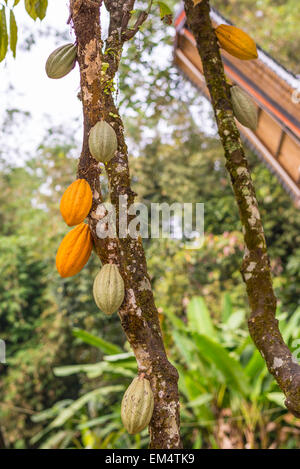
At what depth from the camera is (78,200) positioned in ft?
1.52

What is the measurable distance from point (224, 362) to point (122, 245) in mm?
1504

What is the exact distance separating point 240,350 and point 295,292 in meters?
1.39

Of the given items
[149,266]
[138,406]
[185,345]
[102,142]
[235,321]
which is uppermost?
Answer: [102,142]

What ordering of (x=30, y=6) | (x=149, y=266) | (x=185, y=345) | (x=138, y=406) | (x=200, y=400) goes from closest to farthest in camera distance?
(x=138, y=406) → (x=30, y=6) → (x=200, y=400) → (x=185, y=345) → (x=149, y=266)

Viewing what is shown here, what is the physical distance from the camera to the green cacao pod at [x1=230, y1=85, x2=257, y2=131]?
2.04 ft

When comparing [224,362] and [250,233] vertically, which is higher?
[250,233]

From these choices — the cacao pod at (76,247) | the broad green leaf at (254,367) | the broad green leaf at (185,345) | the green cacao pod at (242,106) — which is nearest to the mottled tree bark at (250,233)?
the green cacao pod at (242,106)

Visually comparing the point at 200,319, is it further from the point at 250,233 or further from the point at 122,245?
the point at 122,245

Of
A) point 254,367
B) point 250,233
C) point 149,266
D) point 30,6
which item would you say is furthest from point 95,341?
point 30,6

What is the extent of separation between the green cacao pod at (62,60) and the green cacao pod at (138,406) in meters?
0.38

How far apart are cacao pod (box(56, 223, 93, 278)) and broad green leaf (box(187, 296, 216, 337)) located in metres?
1.85

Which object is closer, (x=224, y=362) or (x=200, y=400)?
(x=224, y=362)

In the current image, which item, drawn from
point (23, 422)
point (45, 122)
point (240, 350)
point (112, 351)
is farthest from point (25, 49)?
point (23, 422)

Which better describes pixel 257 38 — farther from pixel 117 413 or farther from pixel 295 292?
pixel 117 413
